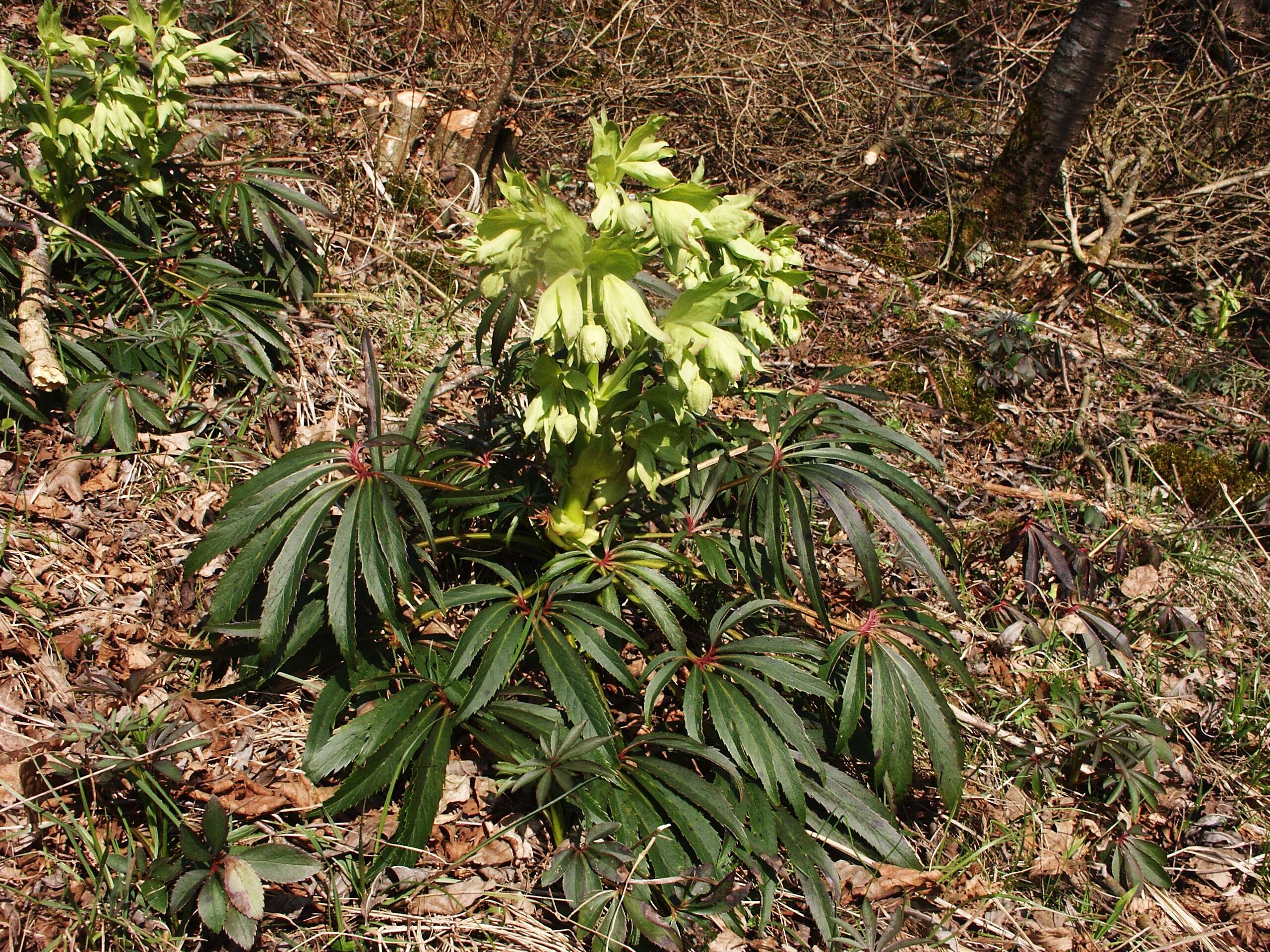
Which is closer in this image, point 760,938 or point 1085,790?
point 760,938

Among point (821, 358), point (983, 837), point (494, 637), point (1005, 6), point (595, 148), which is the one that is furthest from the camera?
point (1005, 6)

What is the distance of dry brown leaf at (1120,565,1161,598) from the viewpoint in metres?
2.68

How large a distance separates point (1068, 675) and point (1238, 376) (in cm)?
199

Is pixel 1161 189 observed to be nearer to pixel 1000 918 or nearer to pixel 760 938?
pixel 1000 918

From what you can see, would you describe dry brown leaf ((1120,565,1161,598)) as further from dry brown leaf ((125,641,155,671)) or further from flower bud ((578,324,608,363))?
dry brown leaf ((125,641,155,671))

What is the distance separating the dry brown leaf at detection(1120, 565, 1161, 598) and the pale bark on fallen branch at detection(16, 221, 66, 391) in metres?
3.04

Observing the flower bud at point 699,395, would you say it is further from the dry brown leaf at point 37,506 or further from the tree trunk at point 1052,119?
the tree trunk at point 1052,119

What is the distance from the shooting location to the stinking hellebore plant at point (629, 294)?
1.30 meters

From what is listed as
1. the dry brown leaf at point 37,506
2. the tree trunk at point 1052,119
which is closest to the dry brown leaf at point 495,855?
the dry brown leaf at point 37,506

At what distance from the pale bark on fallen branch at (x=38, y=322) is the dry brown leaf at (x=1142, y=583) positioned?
3036mm

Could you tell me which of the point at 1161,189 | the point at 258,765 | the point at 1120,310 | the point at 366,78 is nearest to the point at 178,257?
the point at 258,765

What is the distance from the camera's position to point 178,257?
235cm

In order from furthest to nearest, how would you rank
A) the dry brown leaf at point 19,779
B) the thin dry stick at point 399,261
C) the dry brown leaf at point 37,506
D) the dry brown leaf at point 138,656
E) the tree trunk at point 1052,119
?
the tree trunk at point 1052,119
the thin dry stick at point 399,261
the dry brown leaf at point 37,506
the dry brown leaf at point 138,656
the dry brown leaf at point 19,779

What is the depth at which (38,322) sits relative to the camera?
2121 mm
